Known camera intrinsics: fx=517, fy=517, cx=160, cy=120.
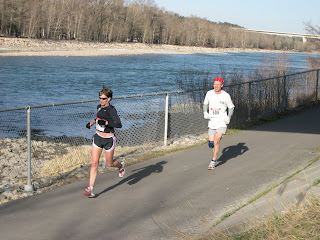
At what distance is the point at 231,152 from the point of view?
1193cm

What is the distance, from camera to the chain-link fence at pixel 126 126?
11508mm

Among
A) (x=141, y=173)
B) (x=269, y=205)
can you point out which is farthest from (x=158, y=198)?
(x=269, y=205)

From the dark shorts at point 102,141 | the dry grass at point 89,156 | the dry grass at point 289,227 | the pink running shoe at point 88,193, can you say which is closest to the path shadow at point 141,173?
the pink running shoe at point 88,193

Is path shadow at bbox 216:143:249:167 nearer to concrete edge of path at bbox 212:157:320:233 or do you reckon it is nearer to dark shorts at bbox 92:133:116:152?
concrete edge of path at bbox 212:157:320:233

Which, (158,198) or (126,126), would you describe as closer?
(158,198)

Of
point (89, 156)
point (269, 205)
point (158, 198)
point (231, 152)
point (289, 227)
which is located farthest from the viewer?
point (231, 152)

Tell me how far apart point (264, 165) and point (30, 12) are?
93.9m

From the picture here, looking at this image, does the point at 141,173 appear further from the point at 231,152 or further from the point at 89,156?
the point at 231,152

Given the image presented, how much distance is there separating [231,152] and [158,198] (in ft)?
13.6

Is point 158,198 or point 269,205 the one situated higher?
point 269,205

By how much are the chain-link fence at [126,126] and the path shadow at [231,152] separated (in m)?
1.60

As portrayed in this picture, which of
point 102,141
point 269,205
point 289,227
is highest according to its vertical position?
point 102,141

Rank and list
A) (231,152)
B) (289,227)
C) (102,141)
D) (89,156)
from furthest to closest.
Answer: (231,152) → (89,156) → (102,141) → (289,227)

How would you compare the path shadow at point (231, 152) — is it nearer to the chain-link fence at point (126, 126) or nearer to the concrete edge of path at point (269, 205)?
the chain-link fence at point (126, 126)
